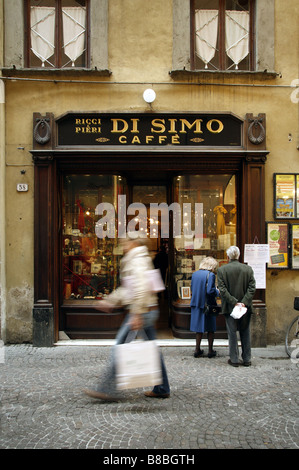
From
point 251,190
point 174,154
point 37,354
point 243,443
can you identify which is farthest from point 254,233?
point 37,354

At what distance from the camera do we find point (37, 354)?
6309 millimetres

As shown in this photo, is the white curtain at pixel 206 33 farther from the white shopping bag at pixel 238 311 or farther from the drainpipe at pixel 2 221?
the white shopping bag at pixel 238 311

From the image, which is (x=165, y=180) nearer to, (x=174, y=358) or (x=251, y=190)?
(x=251, y=190)

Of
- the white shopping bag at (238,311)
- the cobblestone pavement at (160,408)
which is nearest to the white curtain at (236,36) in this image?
the white shopping bag at (238,311)

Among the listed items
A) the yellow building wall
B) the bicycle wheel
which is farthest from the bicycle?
the yellow building wall

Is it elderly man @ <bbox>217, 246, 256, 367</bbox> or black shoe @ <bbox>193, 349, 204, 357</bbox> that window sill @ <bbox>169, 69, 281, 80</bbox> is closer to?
elderly man @ <bbox>217, 246, 256, 367</bbox>

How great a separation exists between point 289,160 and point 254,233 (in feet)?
5.18

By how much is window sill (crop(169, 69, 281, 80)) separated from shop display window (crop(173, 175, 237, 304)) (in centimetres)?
193

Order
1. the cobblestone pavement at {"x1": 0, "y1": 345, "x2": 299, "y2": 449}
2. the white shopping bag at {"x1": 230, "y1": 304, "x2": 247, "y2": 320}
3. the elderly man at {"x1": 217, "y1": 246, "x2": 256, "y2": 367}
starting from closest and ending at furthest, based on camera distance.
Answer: the cobblestone pavement at {"x1": 0, "y1": 345, "x2": 299, "y2": 449}, the white shopping bag at {"x1": 230, "y1": 304, "x2": 247, "y2": 320}, the elderly man at {"x1": 217, "y1": 246, "x2": 256, "y2": 367}

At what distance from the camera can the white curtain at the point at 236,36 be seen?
283 inches

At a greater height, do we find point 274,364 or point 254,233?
point 254,233

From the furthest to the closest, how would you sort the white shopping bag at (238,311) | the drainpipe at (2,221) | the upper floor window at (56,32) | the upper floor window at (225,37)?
the upper floor window at (225,37)
the upper floor window at (56,32)
the drainpipe at (2,221)
the white shopping bag at (238,311)

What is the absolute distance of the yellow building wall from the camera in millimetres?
6887

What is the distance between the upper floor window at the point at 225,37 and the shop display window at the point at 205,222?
7.36 ft
